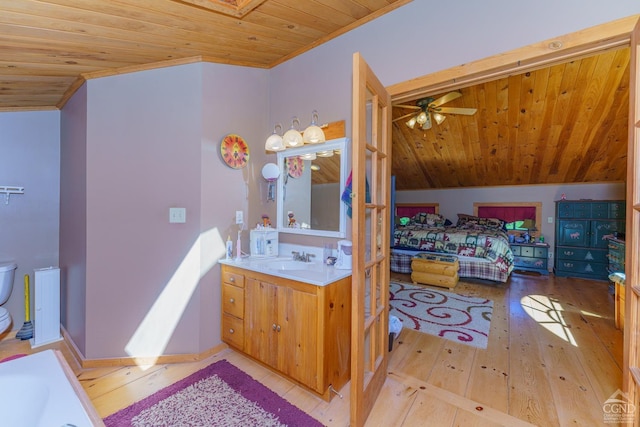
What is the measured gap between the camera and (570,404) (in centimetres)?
176

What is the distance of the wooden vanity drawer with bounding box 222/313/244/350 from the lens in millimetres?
2190

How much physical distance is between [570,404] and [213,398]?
2320 mm

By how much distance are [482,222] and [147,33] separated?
642cm

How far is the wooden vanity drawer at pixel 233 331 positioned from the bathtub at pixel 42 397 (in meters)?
1.10

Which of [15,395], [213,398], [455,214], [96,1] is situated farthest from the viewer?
[455,214]

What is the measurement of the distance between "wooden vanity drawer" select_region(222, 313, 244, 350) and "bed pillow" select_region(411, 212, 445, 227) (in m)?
5.16

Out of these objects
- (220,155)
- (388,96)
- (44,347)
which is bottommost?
(44,347)

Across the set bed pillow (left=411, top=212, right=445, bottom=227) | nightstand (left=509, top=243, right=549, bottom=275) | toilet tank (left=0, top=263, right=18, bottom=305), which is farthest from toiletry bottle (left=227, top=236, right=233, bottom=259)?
nightstand (left=509, top=243, right=549, bottom=275)

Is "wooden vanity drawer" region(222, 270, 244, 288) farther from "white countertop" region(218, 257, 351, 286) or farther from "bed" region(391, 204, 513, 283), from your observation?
"bed" region(391, 204, 513, 283)

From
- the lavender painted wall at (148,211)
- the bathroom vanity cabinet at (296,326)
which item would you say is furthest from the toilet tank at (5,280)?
the bathroom vanity cabinet at (296,326)

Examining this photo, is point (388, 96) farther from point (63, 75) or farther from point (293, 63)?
point (63, 75)

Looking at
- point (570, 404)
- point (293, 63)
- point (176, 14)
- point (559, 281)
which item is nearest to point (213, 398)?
point (570, 404)

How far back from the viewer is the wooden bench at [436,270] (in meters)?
4.26

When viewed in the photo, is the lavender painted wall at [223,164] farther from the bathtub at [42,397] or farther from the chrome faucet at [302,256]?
the bathtub at [42,397]
